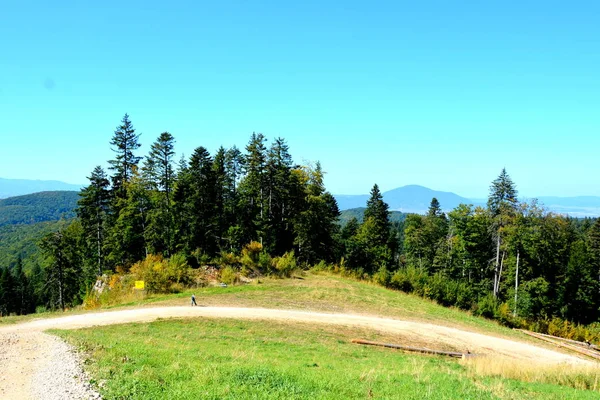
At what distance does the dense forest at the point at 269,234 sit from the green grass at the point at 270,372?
19.8 m

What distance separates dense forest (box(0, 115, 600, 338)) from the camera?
39312 millimetres

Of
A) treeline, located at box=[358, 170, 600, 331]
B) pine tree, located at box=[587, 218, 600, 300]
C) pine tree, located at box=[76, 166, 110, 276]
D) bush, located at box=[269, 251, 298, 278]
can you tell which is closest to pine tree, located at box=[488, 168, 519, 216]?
treeline, located at box=[358, 170, 600, 331]

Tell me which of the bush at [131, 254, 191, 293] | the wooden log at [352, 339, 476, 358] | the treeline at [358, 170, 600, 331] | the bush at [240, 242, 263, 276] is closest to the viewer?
the wooden log at [352, 339, 476, 358]

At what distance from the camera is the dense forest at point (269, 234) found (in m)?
39.3

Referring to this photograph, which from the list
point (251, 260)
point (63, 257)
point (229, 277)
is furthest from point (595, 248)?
point (63, 257)

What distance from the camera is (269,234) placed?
4556 centimetres

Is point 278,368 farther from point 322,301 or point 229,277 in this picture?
point 229,277

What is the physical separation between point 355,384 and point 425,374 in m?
2.96

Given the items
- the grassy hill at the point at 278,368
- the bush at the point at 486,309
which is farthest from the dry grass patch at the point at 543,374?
the bush at the point at 486,309

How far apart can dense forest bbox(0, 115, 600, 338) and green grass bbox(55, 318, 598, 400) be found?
1976 centimetres

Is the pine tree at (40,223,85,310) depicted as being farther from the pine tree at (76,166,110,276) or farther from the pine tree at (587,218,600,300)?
the pine tree at (587,218,600,300)

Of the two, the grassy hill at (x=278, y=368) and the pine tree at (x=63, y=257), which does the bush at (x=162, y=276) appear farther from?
the pine tree at (x=63, y=257)

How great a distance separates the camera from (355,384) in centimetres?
953

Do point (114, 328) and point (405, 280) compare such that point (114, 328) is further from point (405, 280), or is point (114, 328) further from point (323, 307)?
point (405, 280)
